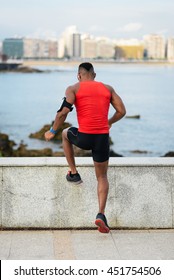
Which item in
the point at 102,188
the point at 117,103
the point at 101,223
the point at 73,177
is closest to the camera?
the point at 117,103

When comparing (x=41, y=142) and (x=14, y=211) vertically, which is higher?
(x=14, y=211)

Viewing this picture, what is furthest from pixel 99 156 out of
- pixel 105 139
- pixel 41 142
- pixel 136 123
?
pixel 136 123

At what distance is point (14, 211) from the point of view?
24.0ft

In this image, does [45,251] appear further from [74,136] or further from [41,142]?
[41,142]

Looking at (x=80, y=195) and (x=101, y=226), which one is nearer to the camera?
(x=101, y=226)

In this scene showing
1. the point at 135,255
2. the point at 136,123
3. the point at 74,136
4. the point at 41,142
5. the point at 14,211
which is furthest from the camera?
the point at 136,123

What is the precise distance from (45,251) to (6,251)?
1.12 feet

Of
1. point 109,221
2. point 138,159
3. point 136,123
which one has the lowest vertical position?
point 136,123

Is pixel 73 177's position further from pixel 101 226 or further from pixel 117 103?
pixel 117 103

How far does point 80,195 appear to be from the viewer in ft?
24.1

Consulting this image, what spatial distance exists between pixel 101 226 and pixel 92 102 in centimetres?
122

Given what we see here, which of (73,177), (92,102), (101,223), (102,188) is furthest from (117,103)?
(101,223)

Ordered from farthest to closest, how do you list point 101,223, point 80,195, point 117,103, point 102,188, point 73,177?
point 80,195, point 73,177, point 102,188, point 101,223, point 117,103

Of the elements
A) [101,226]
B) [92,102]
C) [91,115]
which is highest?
[92,102]
